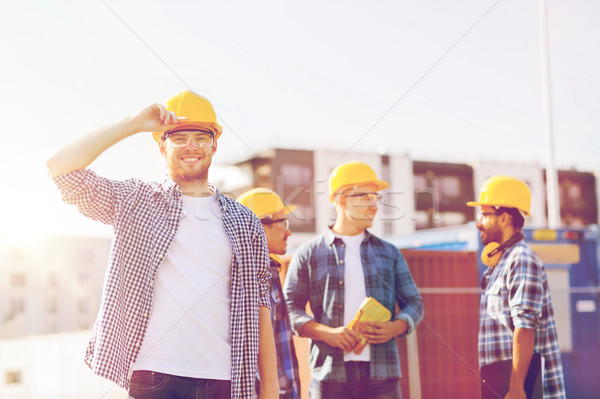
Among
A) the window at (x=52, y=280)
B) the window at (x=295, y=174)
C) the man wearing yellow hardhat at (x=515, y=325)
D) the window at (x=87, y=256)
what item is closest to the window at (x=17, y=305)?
the man wearing yellow hardhat at (x=515, y=325)

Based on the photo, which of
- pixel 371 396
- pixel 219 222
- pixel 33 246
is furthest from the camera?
pixel 33 246

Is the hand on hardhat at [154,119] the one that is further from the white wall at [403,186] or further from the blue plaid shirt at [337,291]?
the white wall at [403,186]

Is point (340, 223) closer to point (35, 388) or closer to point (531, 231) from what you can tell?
point (35, 388)

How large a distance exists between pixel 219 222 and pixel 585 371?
8459mm

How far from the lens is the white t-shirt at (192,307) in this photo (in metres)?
2.80

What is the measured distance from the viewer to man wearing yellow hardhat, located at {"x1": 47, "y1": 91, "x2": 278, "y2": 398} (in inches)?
109

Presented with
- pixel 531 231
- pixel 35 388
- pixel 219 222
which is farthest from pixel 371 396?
pixel 531 231

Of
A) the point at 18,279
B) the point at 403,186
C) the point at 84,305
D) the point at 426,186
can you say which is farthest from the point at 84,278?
the point at 84,305

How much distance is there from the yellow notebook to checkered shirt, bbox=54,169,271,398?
5.04ft

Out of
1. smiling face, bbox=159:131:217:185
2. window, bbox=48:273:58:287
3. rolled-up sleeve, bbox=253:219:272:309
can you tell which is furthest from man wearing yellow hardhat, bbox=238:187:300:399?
window, bbox=48:273:58:287

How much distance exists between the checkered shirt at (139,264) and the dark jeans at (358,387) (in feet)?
5.48

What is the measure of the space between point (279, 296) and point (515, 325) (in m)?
1.48

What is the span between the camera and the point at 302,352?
7.07 meters

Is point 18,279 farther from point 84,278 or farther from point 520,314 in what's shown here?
point 520,314
